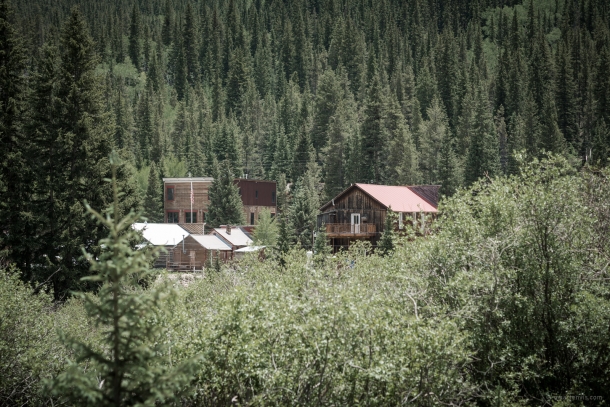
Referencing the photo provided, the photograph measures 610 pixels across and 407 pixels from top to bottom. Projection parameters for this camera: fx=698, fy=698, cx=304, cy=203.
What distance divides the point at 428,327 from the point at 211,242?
51.5 meters

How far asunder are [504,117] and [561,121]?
13805mm

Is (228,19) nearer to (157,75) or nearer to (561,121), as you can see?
(157,75)

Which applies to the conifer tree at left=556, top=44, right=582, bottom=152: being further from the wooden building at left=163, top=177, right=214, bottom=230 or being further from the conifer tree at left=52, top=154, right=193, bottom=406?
the conifer tree at left=52, top=154, right=193, bottom=406

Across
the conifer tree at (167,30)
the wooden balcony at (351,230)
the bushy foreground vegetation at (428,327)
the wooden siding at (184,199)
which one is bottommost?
the bushy foreground vegetation at (428,327)

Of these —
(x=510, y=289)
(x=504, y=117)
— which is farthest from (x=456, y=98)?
(x=510, y=289)

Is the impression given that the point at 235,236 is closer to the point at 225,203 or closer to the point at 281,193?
the point at 225,203

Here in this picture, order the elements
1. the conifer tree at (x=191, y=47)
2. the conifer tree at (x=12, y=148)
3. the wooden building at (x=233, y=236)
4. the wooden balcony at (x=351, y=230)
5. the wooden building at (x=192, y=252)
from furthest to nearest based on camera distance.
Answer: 1. the conifer tree at (x=191, y=47)
2. the wooden building at (x=233, y=236)
3. the wooden building at (x=192, y=252)
4. the wooden balcony at (x=351, y=230)
5. the conifer tree at (x=12, y=148)

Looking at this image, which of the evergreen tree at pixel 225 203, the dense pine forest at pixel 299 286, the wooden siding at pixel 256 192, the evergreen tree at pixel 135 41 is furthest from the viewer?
the evergreen tree at pixel 135 41

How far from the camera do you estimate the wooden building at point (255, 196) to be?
304 feet

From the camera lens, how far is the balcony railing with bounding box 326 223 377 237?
61.5 metres

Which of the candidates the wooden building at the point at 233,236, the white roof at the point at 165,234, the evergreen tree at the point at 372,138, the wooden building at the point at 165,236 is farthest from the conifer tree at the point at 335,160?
the wooden building at the point at 165,236

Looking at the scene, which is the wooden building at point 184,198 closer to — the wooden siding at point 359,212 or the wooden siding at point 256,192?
the wooden siding at point 256,192

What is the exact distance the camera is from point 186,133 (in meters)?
120

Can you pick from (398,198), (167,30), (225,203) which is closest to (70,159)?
(398,198)
